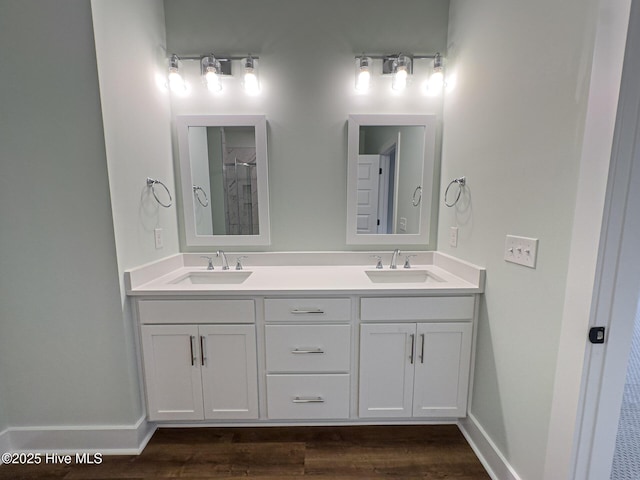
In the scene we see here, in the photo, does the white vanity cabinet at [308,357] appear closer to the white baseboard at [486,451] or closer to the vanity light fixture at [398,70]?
the white baseboard at [486,451]

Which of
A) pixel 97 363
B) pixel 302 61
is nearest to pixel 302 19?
pixel 302 61

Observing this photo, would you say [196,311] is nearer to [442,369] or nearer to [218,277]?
[218,277]

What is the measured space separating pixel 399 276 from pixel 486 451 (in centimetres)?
103

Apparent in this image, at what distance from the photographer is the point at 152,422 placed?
1616mm

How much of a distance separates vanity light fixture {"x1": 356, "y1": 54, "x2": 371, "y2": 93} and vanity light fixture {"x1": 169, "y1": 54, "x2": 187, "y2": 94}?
1.19 m

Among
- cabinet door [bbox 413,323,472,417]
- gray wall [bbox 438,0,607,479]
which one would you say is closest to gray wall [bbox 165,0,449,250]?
gray wall [bbox 438,0,607,479]

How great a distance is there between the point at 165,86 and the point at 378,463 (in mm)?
2612

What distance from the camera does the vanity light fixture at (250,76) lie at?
1777 mm

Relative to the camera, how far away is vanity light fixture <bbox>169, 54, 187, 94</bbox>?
1749 millimetres

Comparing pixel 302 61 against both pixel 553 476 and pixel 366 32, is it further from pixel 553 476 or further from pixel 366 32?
pixel 553 476

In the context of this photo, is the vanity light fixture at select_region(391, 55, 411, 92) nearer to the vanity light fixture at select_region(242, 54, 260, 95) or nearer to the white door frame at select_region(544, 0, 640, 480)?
the vanity light fixture at select_region(242, 54, 260, 95)

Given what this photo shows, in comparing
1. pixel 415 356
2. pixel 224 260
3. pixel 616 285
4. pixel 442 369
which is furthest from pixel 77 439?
pixel 616 285

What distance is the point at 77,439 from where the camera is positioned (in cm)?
147

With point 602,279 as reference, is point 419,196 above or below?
above
